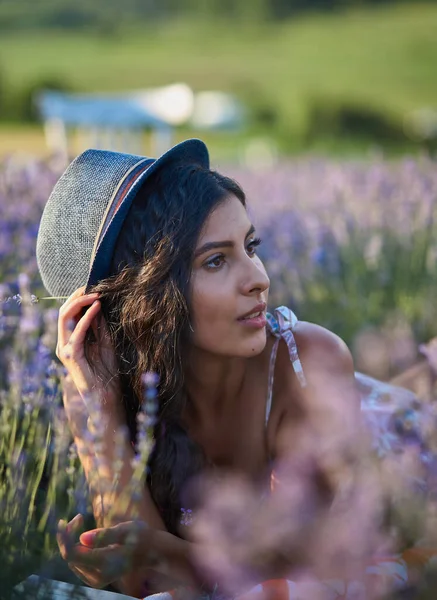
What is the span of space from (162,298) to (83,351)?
8.4 inches

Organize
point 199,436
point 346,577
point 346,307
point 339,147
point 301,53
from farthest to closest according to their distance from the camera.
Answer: point 301,53, point 339,147, point 346,307, point 199,436, point 346,577

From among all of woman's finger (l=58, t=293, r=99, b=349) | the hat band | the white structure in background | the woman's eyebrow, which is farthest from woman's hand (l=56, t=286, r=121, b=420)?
the white structure in background

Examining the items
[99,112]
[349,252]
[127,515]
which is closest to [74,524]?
[127,515]

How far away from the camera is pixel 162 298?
1.69 meters

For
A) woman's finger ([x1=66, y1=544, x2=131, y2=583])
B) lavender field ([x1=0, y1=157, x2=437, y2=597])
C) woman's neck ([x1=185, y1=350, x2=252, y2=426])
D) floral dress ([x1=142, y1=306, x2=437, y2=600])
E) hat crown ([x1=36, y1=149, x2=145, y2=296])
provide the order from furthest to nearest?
1. lavender field ([x1=0, y1=157, x2=437, y2=597])
2. woman's neck ([x1=185, y1=350, x2=252, y2=426])
3. hat crown ([x1=36, y1=149, x2=145, y2=296])
4. floral dress ([x1=142, y1=306, x2=437, y2=600])
5. woman's finger ([x1=66, y1=544, x2=131, y2=583])

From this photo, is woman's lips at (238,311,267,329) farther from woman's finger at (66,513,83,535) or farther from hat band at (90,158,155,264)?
woman's finger at (66,513,83,535)

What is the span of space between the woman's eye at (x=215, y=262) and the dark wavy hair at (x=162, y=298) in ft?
0.13

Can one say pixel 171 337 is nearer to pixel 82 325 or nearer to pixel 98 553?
pixel 82 325

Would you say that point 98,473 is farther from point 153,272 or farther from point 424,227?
point 424,227

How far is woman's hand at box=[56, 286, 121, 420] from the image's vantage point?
1.71 metres

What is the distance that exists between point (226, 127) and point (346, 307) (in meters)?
23.2

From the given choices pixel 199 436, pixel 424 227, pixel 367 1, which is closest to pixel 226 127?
pixel 367 1

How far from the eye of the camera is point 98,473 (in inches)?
59.7

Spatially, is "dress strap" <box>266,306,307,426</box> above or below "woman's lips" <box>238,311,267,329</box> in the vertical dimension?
below
